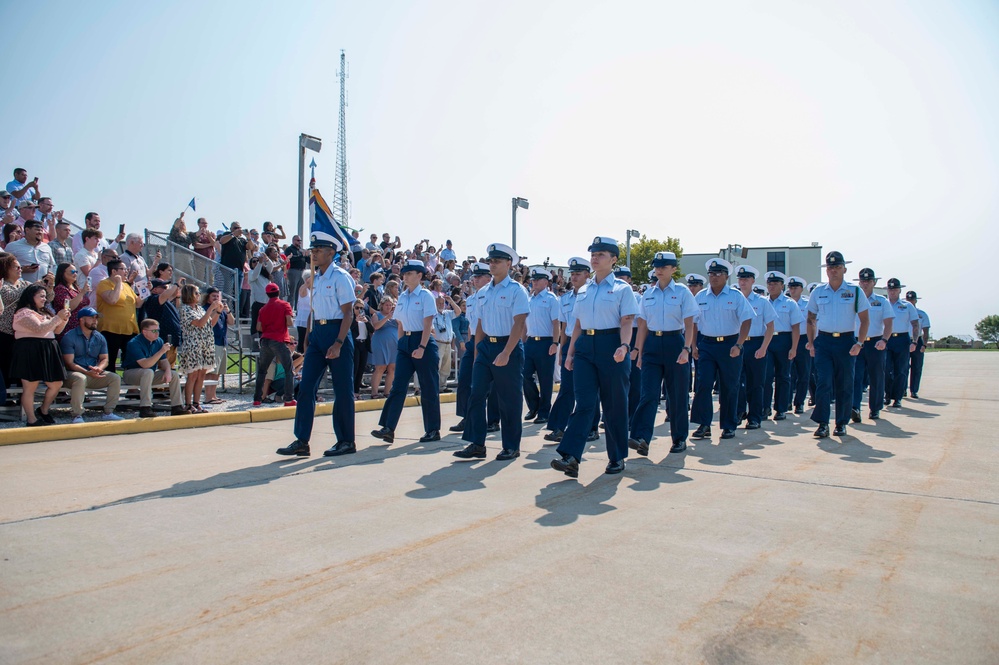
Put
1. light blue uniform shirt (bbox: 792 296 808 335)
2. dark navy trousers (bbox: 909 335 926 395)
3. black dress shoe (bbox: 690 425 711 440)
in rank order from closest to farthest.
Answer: black dress shoe (bbox: 690 425 711 440)
light blue uniform shirt (bbox: 792 296 808 335)
dark navy trousers (bbox: 909 335 926 395)

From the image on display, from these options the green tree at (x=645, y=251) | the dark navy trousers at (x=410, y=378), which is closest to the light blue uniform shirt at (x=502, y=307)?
the dark navy trousers at (x=410, y=378)

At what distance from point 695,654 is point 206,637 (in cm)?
193

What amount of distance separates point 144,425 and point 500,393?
182 inches

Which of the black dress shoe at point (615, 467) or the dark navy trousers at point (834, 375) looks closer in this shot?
the black dress shoe at point (615, 467)

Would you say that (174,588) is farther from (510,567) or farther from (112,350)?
(112,350)

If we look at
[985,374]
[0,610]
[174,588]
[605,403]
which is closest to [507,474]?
[605,403]

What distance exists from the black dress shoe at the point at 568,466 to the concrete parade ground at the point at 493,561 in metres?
0.14

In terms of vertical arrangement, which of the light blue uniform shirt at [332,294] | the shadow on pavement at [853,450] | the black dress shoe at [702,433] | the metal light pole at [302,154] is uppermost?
the metal light pole at [302,154]

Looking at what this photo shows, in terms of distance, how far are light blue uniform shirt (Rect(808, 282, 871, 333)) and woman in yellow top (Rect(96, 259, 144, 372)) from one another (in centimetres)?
912

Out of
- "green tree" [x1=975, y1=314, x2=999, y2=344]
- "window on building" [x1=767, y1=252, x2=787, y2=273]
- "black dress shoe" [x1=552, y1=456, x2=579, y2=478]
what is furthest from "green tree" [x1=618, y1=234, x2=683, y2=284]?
"black dress shoe" [x1=552, y1=456, x2=579, y2=478]

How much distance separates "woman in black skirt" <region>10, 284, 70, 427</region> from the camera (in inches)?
349

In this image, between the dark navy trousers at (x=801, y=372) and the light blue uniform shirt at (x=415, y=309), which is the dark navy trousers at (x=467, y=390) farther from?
the dark navy trousers at (x=801, y=372)

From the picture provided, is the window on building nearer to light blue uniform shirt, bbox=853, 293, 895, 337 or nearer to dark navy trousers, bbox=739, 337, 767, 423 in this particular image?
light blue uniform shirt, bbox=853, 293, 895, 337

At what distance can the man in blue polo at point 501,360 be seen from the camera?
7.45 metres
